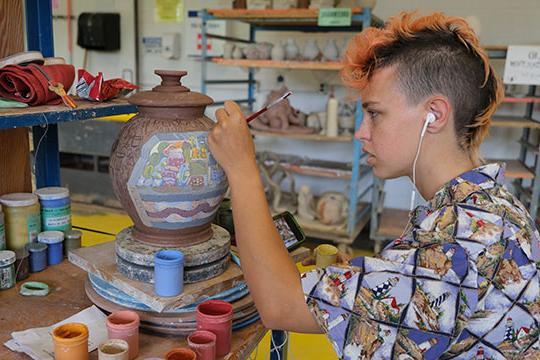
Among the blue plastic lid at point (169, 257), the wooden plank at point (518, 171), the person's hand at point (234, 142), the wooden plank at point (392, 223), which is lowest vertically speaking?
the wooden plank at point (392, 223)

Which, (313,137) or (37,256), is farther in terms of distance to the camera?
(313,137)

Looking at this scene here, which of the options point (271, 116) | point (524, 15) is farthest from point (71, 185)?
point (524, 15)

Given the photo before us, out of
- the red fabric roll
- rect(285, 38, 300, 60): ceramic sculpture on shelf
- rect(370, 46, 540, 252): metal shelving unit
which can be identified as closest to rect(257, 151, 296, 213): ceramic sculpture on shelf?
rect(370, 46, 540, 252): metal shelving unit

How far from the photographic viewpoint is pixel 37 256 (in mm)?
1350

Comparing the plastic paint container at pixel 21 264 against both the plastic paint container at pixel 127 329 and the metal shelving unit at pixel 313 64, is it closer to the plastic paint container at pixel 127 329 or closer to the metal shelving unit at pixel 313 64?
the plastic paint container at pixel 127 329

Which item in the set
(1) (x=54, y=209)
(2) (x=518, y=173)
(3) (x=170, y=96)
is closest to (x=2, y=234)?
(1) (x=54, y=209)

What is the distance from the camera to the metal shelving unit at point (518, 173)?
290 cm

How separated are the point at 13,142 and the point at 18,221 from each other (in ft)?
0.90

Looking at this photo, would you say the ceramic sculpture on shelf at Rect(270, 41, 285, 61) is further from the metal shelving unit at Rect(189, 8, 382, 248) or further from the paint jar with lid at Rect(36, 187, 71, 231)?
the paint jar with lid at Rect(36, 187, 71, 231)

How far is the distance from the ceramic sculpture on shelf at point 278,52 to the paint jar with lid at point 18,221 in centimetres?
202

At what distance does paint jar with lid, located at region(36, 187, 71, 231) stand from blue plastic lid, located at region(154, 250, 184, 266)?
49 cm

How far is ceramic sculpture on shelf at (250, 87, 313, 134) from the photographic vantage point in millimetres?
3236

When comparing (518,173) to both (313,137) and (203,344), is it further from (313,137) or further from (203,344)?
(203,344)

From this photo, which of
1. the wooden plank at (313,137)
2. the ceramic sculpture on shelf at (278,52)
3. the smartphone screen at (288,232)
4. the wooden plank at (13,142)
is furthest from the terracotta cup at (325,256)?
the ceramic sculpture on shelf at (278,52)
